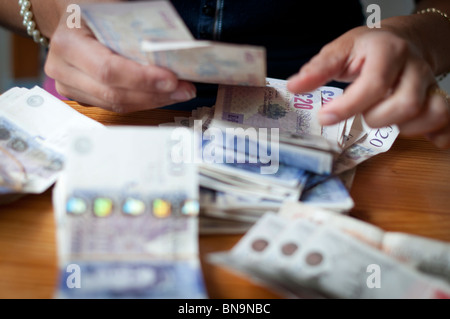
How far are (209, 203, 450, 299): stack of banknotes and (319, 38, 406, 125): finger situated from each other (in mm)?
167

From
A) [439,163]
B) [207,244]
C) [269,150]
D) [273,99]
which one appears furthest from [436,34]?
[207,244]

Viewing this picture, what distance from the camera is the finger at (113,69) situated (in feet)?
2.23

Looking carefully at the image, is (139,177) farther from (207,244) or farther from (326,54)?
(326,54)

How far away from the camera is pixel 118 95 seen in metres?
0.74

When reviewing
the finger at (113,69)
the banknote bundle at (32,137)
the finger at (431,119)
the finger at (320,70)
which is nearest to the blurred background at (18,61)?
the banknote bundle at (32,137)

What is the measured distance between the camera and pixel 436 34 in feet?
2.95

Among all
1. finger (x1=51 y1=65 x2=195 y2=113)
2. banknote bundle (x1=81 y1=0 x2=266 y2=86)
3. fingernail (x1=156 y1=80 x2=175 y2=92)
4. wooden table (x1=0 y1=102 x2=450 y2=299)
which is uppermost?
banknote bundle (x1=81 y1=0 x2=266 y2=86)

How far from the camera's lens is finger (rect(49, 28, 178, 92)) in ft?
2.23

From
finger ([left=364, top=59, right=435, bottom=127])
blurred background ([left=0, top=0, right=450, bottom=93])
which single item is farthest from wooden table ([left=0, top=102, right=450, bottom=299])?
blurred background ([left=0, top=0, right=450, bottom=93])

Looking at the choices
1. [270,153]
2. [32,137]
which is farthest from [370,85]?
[32,137]

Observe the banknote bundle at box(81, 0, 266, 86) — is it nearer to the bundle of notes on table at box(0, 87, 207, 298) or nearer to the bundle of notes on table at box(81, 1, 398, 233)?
the bundle of notes on table at box(81, 1, 398, 233)

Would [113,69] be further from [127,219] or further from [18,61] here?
[18,61]

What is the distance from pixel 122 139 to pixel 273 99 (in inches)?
15.5

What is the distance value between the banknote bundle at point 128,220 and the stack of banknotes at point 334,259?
2.7 inches
